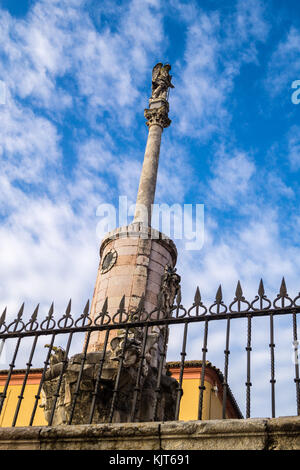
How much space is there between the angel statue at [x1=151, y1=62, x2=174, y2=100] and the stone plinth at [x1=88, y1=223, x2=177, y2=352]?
616 centimetres

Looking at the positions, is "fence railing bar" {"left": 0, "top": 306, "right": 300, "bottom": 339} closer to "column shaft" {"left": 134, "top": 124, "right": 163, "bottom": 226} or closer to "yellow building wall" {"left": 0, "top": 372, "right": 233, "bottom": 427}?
"column shaft" {"left": 134, "top": 124, "right": 163, "bottom": 226}

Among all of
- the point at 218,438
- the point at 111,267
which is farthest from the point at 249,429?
the point at 111,267

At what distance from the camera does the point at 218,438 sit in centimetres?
365

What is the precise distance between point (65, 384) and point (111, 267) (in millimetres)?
3183

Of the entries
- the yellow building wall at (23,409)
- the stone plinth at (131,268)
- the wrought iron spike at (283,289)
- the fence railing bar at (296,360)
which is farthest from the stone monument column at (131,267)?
the yellow building wall at (23,409)

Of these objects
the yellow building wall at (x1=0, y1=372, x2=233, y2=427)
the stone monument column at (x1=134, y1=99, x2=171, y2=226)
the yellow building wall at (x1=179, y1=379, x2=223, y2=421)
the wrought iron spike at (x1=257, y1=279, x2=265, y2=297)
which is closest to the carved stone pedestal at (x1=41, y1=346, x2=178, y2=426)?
the wrought iron spike at (x1=257, y1=279, x2=265, y2=297)

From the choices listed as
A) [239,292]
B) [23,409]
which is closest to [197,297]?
[239,292]

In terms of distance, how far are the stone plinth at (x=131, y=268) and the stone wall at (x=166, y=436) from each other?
15.7 ft

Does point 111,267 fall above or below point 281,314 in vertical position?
above

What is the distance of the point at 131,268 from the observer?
981 centimetres

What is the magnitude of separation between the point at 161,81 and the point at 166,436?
525 inches

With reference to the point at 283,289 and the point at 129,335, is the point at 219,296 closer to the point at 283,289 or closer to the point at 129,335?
the point at 283,289

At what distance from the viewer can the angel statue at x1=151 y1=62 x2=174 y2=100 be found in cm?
1515

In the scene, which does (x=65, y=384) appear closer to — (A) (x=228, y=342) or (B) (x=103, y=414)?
(B) (x=103, y=414)
